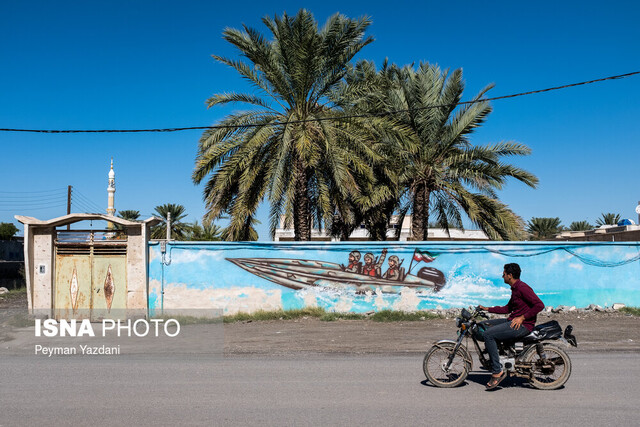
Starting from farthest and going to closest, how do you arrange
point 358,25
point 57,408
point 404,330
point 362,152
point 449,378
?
point 362,152
point 358,25
point 404,330
point 449,378
point 57,408

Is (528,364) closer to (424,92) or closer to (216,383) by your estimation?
(216,383)

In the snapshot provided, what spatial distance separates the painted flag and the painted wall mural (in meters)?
0.03

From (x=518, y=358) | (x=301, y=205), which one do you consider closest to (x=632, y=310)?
(x=301, y=205)

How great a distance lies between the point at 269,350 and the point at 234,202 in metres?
8.50

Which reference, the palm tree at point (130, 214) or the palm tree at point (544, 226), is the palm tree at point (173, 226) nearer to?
the palm tree at point (130, 214)

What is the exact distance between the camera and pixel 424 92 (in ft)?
62.6

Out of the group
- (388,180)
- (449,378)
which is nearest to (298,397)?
(449,378)

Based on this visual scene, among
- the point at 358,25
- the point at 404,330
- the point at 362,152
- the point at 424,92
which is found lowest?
the point at 404,330

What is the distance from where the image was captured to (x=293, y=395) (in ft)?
21.7

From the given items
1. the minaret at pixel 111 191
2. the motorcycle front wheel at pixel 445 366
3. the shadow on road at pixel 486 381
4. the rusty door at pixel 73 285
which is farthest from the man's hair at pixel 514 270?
the minaret at pixel 111 191

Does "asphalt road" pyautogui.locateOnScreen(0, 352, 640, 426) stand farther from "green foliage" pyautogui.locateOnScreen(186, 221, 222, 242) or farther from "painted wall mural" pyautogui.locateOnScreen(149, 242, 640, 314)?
"green foliage" pyautogui.locateOnScreen(186, 221, 222, 242)

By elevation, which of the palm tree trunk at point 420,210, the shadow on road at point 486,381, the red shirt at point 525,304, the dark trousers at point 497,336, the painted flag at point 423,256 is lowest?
the shadow on road at point 486,381

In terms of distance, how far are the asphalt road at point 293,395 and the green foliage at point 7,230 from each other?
61.6 meters

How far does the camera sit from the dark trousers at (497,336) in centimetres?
683
